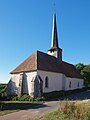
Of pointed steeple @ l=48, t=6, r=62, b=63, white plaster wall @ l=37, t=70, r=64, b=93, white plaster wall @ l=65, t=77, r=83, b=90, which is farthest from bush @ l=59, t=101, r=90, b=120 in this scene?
pointed steeple @ l=48, t=6, r=62, b=63

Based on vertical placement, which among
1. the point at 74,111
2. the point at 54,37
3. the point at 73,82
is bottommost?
the point at 74,111

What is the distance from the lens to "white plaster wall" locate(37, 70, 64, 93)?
1356 inches

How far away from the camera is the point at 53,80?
37.2m

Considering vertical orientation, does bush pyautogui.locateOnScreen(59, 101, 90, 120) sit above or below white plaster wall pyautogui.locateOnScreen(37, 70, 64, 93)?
below

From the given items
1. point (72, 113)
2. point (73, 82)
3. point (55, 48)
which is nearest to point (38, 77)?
point (55, 48)

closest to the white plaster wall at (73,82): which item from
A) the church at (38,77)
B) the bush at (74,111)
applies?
the church at (38,77)

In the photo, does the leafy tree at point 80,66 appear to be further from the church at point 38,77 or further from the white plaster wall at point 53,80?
the white plaster wall at point 53,80

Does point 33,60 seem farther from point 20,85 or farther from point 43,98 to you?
point 43,98

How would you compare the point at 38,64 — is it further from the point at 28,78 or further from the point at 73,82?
the point at 73,82

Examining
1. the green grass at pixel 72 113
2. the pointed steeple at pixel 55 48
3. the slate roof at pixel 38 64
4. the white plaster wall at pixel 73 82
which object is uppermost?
the pointed steeple at pixel 55 48

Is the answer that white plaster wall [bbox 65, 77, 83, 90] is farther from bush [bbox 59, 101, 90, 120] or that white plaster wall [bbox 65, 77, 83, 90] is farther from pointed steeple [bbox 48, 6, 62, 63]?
bush [bbox 59, 101, 90, 120]

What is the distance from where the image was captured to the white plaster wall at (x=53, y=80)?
3445 centimetres

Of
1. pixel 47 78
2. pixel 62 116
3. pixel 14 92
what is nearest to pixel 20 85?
pixel 14 92

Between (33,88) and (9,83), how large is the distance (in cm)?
675
